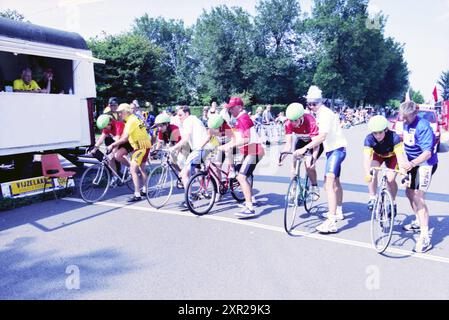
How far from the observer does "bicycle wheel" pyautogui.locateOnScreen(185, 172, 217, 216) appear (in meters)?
5.75

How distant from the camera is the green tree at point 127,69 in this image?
2989cm

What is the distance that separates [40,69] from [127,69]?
72.7 ft

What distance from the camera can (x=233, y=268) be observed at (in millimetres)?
3869

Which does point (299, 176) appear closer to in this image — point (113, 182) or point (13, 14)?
point (113, 182)

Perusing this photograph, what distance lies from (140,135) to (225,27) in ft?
150

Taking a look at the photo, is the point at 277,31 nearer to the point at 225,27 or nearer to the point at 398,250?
the point at 225,27

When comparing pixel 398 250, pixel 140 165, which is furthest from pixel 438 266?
pixel 140 165

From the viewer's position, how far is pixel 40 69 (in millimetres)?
9242

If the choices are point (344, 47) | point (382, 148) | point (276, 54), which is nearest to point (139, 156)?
point (382, 148)

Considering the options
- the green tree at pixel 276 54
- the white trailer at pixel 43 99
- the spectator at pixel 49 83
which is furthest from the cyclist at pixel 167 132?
the green tree at pixel 276 54

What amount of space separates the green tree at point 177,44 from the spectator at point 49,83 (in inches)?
1910

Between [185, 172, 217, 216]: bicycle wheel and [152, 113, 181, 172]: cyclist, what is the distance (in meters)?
0.72

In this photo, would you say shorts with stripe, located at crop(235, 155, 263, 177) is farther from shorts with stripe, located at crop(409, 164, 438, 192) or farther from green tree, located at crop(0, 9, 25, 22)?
green tree, located at crop(0, 9, 25, 22)

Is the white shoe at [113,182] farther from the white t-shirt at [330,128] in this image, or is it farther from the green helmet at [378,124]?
the green helmet at [378,124]
